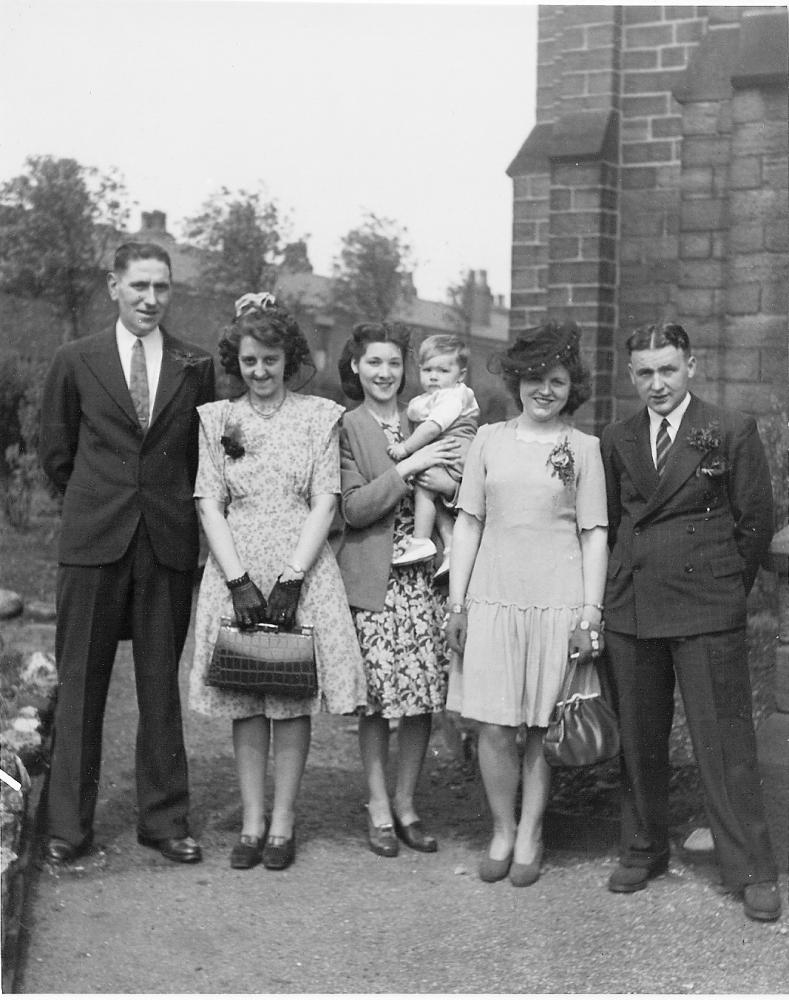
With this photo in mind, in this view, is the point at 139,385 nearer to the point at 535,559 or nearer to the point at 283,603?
the point at 283,603

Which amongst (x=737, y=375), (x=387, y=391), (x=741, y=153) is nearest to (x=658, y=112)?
(x=741, y=153)

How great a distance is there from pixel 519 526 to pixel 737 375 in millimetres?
4682

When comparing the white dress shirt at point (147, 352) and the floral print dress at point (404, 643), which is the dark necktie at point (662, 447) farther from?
the white dress shirt at point (147, 352)

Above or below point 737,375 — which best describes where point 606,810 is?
below

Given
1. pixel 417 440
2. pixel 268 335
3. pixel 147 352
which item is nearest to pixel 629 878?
pixel 417 440

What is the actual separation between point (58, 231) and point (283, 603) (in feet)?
26.6

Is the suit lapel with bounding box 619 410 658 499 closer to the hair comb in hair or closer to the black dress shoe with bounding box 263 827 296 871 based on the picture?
the hair comb in hair

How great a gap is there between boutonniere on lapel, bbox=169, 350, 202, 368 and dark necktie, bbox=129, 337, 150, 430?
0.38 ft

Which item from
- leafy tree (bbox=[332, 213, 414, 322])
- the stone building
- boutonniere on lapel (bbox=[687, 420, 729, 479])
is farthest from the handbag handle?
leafy tree (bbox=[332, 213, 414, 322])

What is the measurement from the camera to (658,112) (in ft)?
30.4

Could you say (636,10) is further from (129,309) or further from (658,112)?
(129,309)

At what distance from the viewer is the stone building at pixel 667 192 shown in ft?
26.9

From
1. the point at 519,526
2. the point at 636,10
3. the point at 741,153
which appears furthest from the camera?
the point at 636,10

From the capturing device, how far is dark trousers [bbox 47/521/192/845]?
463cm
